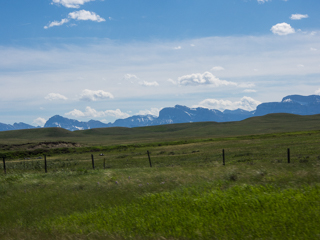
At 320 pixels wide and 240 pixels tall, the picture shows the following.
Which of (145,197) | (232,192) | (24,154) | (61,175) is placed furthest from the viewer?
(24,154)

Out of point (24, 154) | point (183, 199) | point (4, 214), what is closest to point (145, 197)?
point (183, 199)

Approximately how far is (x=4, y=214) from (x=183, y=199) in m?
9.23

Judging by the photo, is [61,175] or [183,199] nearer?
[183,199]

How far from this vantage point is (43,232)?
36.0ft

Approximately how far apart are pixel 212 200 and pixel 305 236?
4085mm

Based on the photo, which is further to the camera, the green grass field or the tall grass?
the green grass field

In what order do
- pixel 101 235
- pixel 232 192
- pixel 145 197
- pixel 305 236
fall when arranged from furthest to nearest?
pixel 145 197
pixel 232 192
pixel 101 235
pixel 305 236

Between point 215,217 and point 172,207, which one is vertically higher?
point 215,217

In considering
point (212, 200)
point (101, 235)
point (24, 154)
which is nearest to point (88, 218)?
point (101, 235)

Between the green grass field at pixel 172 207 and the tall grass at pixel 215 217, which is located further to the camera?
the green grass field at pixel 172 207

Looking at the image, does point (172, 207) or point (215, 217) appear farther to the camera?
point (172, 207)

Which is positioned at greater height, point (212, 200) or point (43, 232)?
point (212, 200)

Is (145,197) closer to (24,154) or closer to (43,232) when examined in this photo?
(43,232)

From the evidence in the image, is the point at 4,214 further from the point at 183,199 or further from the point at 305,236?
the point at 305,236
